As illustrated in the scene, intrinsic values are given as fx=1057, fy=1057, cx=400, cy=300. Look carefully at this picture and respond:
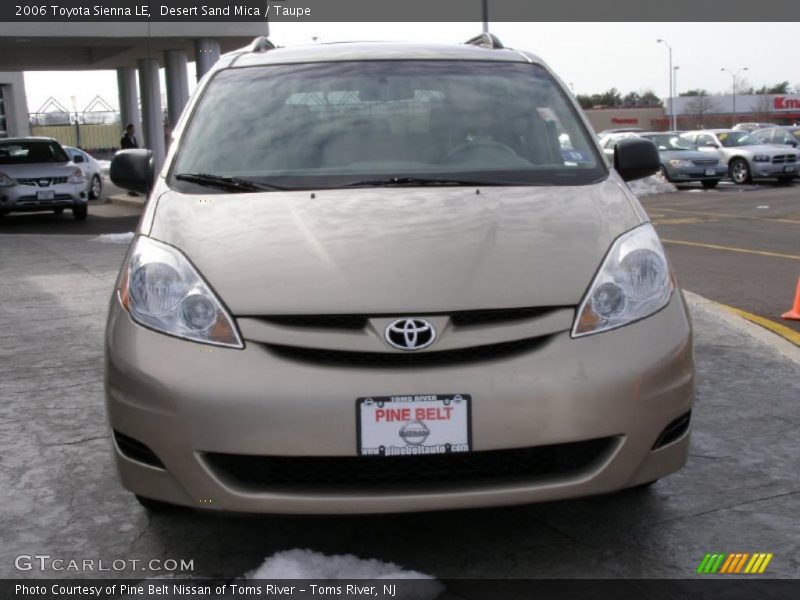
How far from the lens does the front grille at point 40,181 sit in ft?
56.3

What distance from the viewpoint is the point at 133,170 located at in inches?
172

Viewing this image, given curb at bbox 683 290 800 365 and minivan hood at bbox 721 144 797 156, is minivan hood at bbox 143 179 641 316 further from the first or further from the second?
minivan hood at bbox 721 144 797 156

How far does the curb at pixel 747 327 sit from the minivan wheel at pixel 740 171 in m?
18.4

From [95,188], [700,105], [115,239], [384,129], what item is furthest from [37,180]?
[700,105]

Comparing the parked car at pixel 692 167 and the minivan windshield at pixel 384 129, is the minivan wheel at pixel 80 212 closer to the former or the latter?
the parked car at pixel 692 167

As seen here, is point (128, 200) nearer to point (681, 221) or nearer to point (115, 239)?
point (115, 239)

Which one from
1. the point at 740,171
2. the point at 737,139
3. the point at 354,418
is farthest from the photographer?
the point at 737,139

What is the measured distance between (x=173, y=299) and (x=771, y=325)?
4888mm

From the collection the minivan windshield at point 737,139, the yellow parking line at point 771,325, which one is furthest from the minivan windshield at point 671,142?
the yellow parking line at point 771,325

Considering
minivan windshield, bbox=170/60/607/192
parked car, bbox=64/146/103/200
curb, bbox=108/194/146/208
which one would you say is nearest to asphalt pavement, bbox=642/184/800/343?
minivan windshield, bbox=170/60/607/192

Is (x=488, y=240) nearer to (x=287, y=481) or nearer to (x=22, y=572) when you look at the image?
(x=287, y=481)

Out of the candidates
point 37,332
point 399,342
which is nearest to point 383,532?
point 399,342

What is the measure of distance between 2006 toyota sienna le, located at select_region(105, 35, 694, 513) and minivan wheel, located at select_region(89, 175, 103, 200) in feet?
67.6

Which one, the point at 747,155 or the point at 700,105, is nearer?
the point at 747,155
